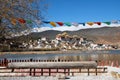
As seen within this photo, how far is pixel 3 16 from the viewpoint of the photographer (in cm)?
1964

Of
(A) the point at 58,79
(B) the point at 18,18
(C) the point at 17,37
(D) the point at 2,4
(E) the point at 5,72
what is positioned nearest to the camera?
(D) the point at 2,4

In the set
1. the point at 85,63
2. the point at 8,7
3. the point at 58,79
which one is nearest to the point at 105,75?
the point at 85,63

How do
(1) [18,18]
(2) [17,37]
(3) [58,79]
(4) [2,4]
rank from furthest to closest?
(2) [17,37]
(3) [58,79]
(1) [18,18]
(4) [2,4]

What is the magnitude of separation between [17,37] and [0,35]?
257cm

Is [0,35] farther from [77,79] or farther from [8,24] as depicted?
[77,79]

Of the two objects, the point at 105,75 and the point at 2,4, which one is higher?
the point at 2,4

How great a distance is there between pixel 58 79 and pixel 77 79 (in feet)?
4.70

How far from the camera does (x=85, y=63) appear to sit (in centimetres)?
2606

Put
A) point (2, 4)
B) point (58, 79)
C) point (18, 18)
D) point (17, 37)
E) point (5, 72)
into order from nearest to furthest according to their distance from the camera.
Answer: point (2, 4) < point (18, 18) < point (58, 79) < point (17, 37) < point (5, 72)

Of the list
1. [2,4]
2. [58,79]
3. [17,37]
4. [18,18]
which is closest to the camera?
[2,4]

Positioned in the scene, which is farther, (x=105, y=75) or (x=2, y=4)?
(x=105, y=75)

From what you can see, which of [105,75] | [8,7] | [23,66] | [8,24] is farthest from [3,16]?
[105,75]

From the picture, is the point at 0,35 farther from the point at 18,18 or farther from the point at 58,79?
the point at 58,79

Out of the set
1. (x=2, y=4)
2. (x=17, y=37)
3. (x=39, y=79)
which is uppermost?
(x=2, y=4)
